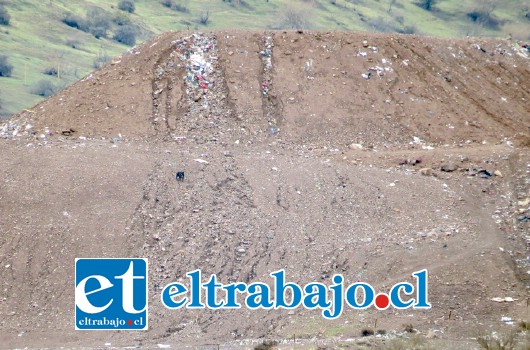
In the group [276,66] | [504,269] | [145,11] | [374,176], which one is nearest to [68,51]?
[145,11]

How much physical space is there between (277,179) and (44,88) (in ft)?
84.8

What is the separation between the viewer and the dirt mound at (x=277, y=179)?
13884 mm

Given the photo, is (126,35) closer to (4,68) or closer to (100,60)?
(100,60)

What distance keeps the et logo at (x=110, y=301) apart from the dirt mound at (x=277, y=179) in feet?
0.69

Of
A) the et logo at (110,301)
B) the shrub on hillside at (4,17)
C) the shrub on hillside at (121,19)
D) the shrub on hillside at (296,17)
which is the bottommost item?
the shrub on hillside at (121,19)

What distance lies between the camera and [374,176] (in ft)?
55.4

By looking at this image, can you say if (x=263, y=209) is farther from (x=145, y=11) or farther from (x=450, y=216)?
(x=145, y=11)

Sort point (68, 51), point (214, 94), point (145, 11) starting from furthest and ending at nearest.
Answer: point (145, 11) → point (68, 51) → point (214, 94)

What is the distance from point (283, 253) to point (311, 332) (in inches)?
80.0

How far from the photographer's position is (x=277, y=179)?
16516 millimetres

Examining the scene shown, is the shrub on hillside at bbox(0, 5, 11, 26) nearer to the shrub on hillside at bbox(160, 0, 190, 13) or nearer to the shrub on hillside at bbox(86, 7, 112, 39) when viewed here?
the shrub on hillside at bbox(86, 7, 112, 39)

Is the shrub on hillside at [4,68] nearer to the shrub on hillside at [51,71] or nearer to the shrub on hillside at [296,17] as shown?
the shrub on hillside at [51,71]

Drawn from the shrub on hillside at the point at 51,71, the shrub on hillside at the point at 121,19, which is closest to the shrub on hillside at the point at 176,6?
the shrub on hillside at the point at 121,19

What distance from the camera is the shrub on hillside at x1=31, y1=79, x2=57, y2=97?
3997 centimetres
